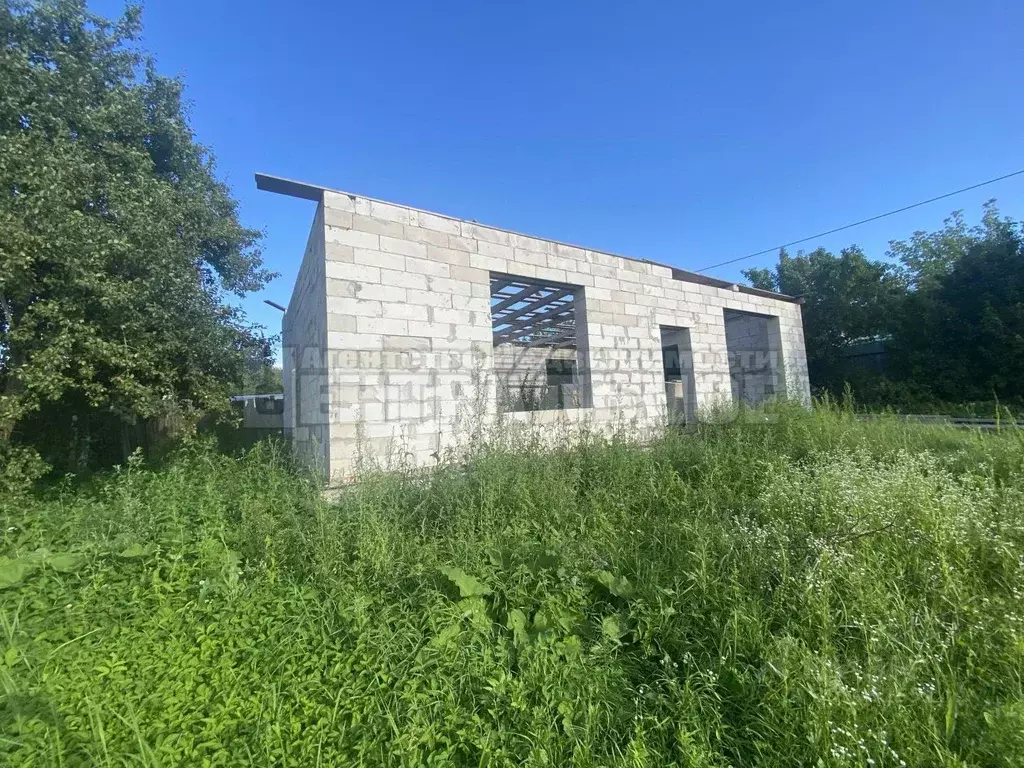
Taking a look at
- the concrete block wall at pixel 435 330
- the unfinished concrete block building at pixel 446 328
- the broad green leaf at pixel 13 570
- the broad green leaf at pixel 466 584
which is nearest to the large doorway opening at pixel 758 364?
the unfinished concrete block building at pixel 446 328

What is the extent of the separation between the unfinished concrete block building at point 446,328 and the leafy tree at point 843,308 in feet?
27.4

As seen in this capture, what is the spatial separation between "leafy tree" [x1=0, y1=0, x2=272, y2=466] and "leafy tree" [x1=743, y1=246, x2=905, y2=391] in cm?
1586

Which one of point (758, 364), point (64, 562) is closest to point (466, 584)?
point (64, 562)

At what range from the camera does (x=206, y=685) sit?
1.77 metres

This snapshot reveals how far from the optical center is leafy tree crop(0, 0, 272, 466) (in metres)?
3.77

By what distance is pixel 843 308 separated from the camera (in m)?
13.0

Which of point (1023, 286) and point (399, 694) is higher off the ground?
point (1023, 286)

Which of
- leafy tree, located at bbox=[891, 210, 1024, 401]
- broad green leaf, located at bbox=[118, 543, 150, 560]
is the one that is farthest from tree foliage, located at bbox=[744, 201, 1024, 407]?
broad green leaf, located at bbox=[118, 543, 150, 560]

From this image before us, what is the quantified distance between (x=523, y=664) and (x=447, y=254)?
159 inches

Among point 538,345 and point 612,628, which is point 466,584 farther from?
point 538,345

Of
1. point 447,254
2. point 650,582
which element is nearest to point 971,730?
point 650,582

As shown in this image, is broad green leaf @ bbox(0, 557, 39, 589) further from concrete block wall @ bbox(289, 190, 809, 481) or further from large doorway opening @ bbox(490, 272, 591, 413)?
large doorway opening @ bbox(490, 272, 591, 413)

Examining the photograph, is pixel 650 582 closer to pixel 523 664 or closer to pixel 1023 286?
pixel 523 664

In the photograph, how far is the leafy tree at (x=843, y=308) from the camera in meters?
12.6
